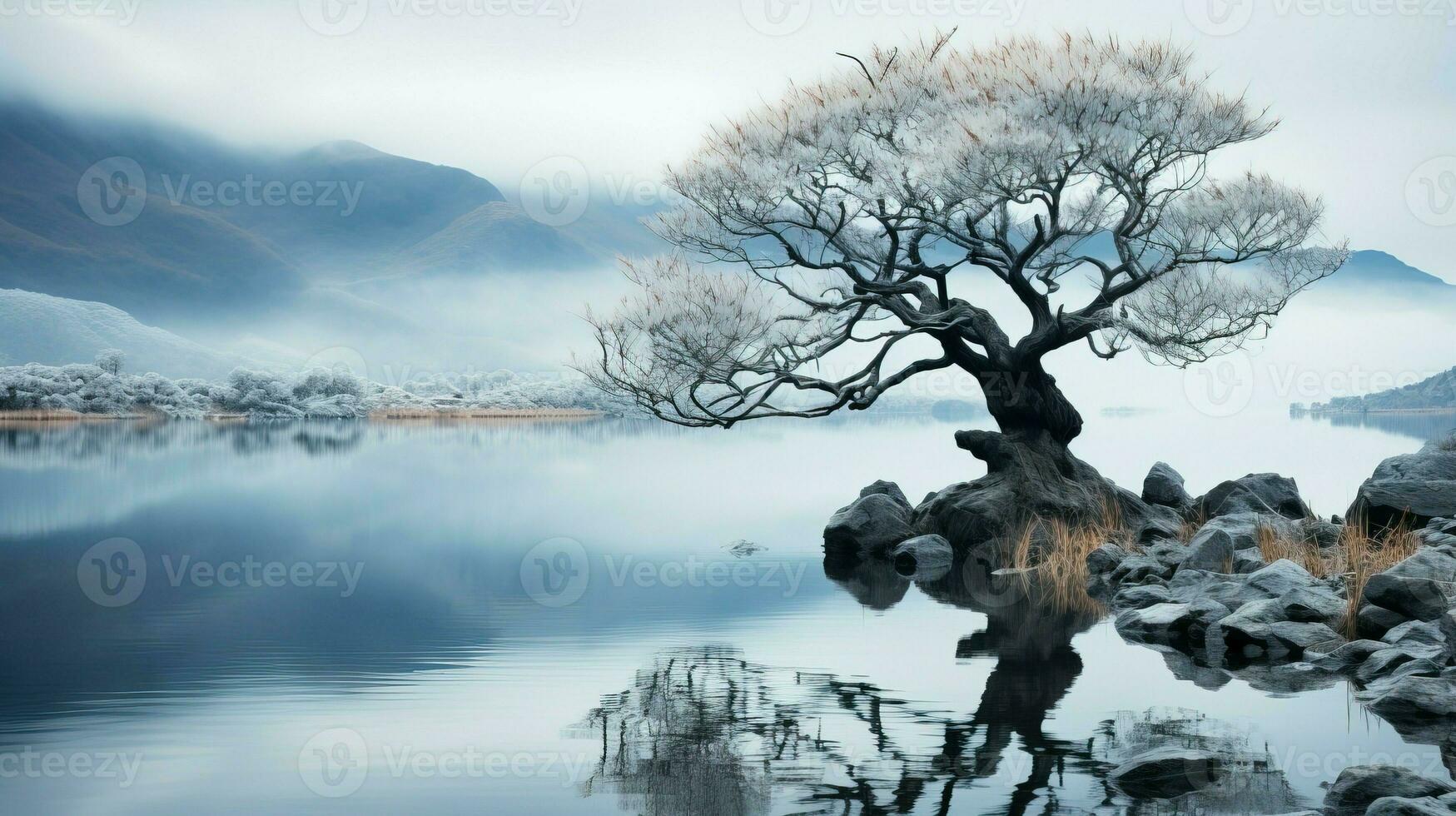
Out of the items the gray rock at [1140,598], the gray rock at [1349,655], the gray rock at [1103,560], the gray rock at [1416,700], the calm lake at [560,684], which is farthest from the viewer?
the gray rock at [1103,560]

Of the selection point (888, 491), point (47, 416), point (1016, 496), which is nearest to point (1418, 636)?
point (1016, 496)

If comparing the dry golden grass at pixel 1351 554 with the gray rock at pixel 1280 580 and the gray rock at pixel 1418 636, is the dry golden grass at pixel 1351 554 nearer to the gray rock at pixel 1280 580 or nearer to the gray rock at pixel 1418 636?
the gray rock at pixel 1280 580

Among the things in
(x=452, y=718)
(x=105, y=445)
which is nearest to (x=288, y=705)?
(x=452, y=718)

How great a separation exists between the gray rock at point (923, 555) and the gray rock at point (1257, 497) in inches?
179

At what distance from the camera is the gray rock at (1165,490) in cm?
2017

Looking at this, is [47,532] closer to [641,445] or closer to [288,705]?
[288,705]

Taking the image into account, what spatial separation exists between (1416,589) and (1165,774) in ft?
14.8

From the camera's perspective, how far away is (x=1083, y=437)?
5938cm

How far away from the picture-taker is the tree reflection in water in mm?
6324

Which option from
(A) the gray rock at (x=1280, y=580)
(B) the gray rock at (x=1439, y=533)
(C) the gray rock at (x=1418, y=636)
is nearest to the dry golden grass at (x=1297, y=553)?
(B) the gray rock at (x=1439, y=533)

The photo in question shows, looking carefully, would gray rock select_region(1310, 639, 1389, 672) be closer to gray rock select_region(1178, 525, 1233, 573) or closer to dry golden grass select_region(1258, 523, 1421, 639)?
dry golden grass select_region(1258, 523, 1421, 639)

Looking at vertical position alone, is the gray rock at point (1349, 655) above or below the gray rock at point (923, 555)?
below

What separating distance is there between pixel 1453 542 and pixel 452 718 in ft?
34.4

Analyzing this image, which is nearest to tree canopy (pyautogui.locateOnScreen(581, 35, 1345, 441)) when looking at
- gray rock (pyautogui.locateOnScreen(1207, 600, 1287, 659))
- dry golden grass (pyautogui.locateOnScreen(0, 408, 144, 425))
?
gray rock (pyautogui.locateOnScreen(1207, 600, 1287, 659))
